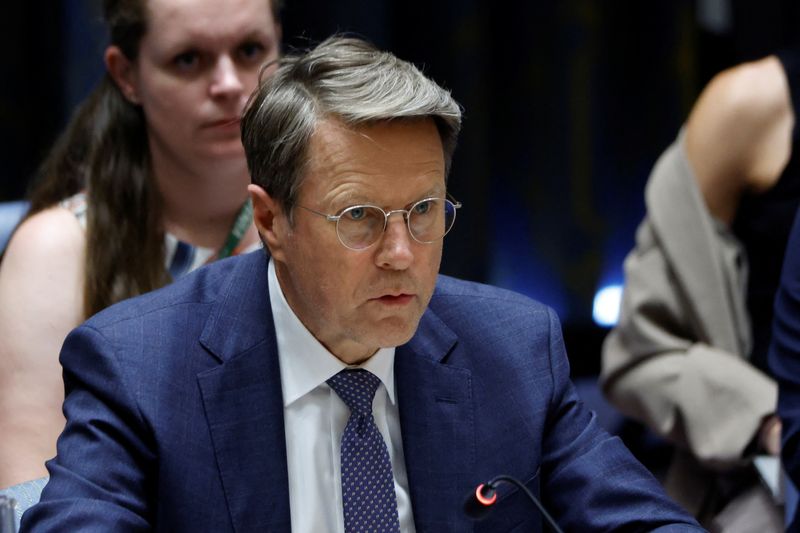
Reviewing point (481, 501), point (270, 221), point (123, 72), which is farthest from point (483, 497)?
point (123, 72)

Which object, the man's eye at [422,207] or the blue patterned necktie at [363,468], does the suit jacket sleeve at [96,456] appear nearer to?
the blue patterned necktie at [363,468]

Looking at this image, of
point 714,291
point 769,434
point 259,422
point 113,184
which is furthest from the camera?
point 714,291

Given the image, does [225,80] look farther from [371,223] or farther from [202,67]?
[371,223]

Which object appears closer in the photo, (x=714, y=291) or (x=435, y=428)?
(x=435, y=428)

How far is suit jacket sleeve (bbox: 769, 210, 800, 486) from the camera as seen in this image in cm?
229

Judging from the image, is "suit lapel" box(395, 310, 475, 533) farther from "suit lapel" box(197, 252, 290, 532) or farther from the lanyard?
the lanyard

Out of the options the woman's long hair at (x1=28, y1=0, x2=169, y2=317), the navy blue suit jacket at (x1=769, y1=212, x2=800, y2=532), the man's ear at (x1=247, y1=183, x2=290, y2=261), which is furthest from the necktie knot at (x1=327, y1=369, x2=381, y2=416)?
the navy blue suit jacket at (x1=769, y1=212, x2=800, y2=532)

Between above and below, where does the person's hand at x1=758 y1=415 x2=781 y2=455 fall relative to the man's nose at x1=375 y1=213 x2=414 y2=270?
below

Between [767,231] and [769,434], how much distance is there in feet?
1.46

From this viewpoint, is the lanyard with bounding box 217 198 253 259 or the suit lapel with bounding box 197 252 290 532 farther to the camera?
the lanyard with bounding box 217 198 253 259

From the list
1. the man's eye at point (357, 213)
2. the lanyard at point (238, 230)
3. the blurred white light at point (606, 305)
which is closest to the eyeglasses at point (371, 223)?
the man's eye at point (357, 213)

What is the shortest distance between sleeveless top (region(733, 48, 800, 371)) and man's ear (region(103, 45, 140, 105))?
1321 mm

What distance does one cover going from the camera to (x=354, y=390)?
193 centimetres

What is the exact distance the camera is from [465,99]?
4020 millimetres
